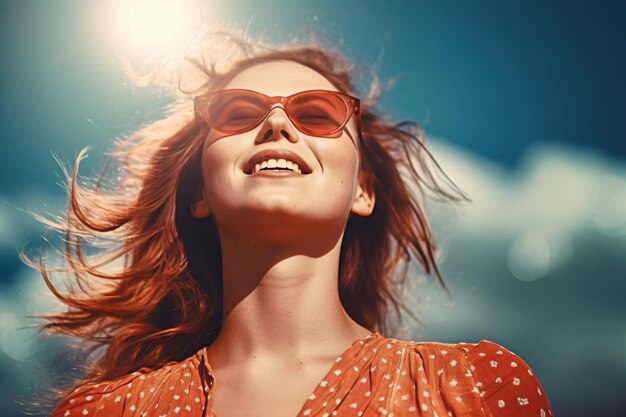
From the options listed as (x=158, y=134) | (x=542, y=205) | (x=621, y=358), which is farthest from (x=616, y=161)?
(x=158, y=134)

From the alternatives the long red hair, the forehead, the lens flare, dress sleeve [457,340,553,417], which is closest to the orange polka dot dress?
dress sleeve [457,340,553,417]

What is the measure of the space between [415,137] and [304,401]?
0.84 metres

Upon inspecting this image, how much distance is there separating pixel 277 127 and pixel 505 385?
0.76m

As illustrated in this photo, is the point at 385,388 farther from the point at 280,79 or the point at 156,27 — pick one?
the point at 156,27

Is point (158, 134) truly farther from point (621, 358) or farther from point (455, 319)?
point (621, 358)

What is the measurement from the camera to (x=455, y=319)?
7.49ft

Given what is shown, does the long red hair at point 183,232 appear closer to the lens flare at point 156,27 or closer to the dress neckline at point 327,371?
the lens flare at point 156,27

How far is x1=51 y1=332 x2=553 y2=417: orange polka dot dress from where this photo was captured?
174 centimetres

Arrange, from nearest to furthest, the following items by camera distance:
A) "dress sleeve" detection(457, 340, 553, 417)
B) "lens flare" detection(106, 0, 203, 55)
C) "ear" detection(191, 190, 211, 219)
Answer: "dress sleeve" detection(457, 340, 553, 417) → "ear" detection(191, 190, 211, 219) → "lens flare" detection(106, 0, 203, 55)

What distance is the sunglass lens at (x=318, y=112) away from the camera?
199 centimetres

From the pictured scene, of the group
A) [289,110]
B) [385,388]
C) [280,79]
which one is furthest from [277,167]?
[385,388]

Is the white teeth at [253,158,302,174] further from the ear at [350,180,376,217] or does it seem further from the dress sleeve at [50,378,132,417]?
the dress sleeve at [50,378,132,417]

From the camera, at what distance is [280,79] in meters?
2.07

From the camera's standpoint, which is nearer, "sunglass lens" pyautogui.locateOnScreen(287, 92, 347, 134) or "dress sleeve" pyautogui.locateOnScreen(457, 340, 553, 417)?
"dress sleeve" pyautogui.locateOnScreen(457, 340, 553, 417)
